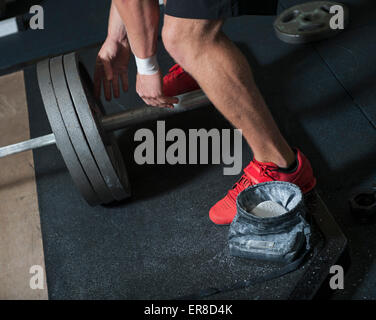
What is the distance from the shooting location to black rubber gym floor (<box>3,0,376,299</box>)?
1.43m

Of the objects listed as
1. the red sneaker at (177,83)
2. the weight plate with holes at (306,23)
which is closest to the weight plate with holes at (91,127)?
the red sneaker at (177,83)

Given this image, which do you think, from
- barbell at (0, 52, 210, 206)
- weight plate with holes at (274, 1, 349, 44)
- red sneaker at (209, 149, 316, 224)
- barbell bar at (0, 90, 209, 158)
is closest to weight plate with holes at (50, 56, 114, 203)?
barbell at (0, 52, 210, 206)

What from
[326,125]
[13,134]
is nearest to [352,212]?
[326,125]

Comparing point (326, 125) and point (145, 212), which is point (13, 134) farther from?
point (326, 125)

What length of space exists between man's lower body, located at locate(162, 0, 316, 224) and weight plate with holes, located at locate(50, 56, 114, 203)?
0.36 meters

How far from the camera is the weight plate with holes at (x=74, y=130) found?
5.00ft

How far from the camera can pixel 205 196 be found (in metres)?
1.68

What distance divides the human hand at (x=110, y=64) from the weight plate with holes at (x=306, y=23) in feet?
2.61

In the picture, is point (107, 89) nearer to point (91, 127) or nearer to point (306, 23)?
point (91, 127)

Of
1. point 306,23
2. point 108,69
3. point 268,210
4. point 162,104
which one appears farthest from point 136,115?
point 306,23

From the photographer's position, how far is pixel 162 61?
7.72ft

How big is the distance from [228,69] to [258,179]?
35cm

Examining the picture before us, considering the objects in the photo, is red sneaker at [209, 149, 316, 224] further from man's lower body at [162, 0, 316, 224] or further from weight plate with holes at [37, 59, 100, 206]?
weight plate with holes at [37, 59, 100, 206]

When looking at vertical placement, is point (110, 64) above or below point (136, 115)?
above
